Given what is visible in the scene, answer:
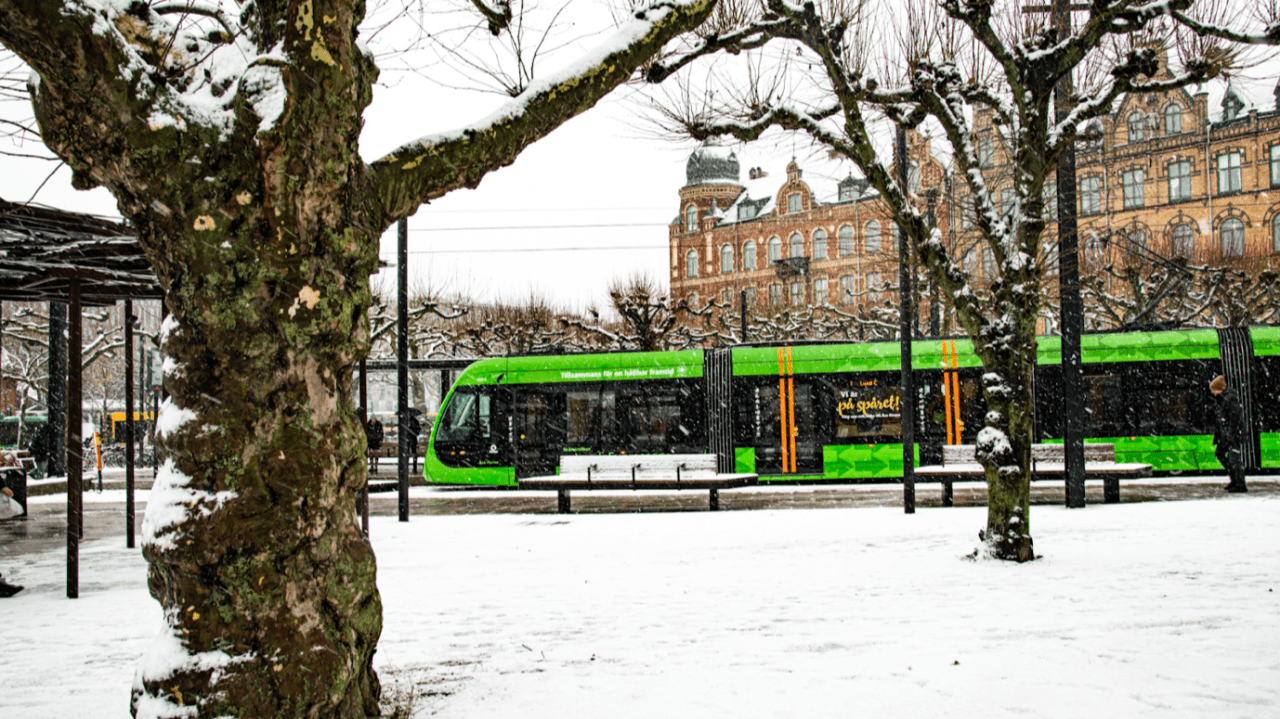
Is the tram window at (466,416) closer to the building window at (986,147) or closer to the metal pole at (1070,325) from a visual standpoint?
the building window at (986,147)

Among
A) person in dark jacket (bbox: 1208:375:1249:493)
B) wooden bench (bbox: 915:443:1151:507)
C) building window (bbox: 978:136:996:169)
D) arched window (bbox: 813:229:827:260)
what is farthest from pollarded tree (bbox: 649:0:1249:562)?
arched window (bbox: 813:229:827:260)

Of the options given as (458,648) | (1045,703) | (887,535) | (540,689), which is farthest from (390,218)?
(887,535)

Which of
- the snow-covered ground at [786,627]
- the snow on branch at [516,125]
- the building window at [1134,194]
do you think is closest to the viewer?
the snow on branch at [516,125]

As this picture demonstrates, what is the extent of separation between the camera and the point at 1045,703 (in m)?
3.96

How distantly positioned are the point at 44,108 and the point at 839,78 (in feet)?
18.7

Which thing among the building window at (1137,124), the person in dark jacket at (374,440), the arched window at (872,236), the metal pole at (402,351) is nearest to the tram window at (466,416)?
the person in dark jacket at (374,440)

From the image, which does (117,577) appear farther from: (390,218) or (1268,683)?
(1268,683)

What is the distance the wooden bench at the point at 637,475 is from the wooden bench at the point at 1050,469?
9.65ft

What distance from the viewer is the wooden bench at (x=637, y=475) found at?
13.7 metres

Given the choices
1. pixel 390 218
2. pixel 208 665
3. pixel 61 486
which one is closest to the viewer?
pixel 208 665

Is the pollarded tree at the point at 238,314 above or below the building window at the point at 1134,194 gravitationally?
below

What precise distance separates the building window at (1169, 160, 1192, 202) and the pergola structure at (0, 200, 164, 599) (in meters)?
49.8

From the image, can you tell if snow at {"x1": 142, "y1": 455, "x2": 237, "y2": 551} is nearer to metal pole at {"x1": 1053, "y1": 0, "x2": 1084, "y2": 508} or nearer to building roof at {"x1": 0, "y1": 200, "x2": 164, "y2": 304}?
building roof at {"x1": 0, "y1": 200, "x2": 164, "y2": 304}

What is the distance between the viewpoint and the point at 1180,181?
46.3m
